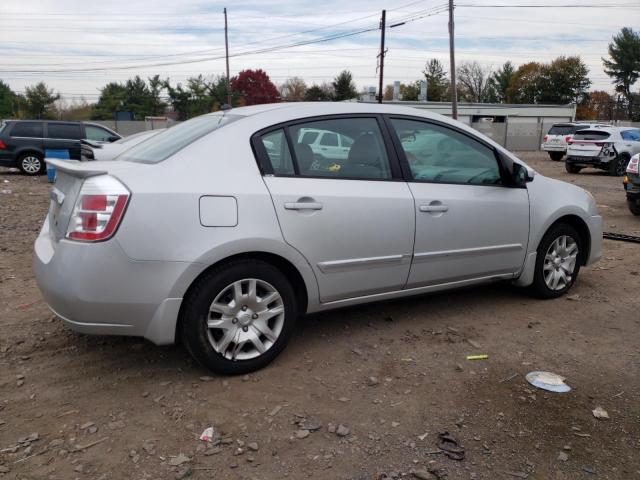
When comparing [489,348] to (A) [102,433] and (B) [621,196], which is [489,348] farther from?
(B) [621,196]

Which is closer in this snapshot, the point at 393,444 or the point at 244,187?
the point at 393,444

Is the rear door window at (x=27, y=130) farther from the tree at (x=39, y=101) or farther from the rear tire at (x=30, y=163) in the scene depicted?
the tree at (x=39, y=101)

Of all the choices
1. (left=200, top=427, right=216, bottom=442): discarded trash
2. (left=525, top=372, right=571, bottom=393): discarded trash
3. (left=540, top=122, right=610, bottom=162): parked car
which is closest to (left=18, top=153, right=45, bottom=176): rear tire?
(left=200, top=427, right=216, bottom=442): discarded trash

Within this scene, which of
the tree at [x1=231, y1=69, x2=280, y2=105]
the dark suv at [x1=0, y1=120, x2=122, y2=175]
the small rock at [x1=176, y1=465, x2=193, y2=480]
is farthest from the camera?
the tree at [x1=231, y1=69, x2=280, y2=105]

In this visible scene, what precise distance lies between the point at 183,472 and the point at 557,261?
3.68 meters

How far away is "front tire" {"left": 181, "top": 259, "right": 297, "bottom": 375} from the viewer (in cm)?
326

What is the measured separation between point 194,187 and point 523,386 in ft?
7.41

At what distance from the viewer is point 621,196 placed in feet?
41.9

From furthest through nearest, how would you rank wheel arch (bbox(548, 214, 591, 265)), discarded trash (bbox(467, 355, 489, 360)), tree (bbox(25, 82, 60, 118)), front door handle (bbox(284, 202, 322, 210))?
tree (bbox(25, 82, 60, 118)) < wheel arch (bbox(548, 214, 591, 265)) < discarded trash (bbox(467, 355, 489, 360)) < front door handle (bbox(284, 202, 322, 210))

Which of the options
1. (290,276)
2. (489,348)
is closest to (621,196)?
(489,348)

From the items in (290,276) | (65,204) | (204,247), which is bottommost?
(290,276)

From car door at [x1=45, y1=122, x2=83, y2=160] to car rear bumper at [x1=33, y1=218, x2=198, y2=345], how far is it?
1462 centimetres

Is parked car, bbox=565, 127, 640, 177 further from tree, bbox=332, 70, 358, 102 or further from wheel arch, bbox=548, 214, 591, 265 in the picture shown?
tree, bbox=332, 70, 358, 102

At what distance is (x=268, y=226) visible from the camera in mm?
3391
